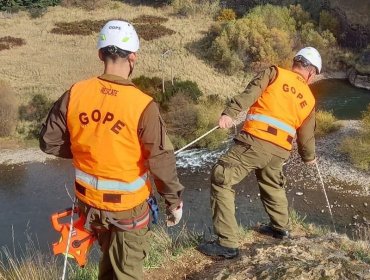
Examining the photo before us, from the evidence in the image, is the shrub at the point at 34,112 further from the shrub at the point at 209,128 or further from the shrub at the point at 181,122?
the shrub at the point at 209,128

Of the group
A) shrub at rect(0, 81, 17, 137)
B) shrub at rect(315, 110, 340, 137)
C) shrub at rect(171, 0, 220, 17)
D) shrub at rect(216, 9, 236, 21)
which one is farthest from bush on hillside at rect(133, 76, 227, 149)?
shrub at rect(171, 0, 220, 17)

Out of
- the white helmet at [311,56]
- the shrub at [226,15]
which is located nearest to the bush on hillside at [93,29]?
the shrub at [226,15]

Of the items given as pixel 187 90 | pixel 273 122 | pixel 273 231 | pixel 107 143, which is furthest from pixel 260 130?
pixel 187 90

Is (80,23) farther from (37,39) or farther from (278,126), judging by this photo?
(278,126)

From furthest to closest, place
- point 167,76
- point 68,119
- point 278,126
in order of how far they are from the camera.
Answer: point 167,76 < point 278,126 < point 68,119

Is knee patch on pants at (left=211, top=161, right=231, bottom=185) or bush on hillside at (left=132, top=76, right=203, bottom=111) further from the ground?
knee patch on pants at (left=211, top=161, right=231, bottom=185)

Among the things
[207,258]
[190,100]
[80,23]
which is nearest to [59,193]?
[190,100]

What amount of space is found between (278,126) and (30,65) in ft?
82.9

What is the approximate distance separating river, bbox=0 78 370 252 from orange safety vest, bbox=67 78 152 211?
8.68m

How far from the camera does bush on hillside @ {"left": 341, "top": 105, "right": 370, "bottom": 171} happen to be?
17.3m

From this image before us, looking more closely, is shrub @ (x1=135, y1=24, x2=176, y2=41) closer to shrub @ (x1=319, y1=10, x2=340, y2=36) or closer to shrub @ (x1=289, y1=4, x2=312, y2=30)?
shrub @ (x1=289, y1=4, x2=312, y2=30)

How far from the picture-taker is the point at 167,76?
26.3 meters

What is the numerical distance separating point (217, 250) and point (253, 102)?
1409 millimetres

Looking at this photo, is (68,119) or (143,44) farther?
(143,44)
